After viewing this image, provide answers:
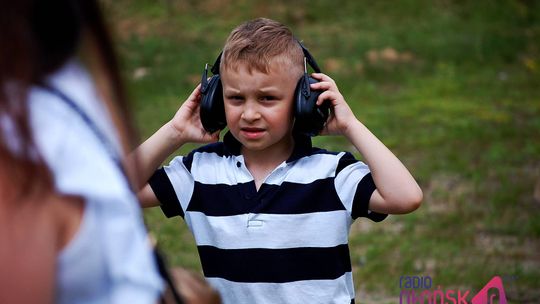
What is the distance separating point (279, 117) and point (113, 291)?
5.45ft

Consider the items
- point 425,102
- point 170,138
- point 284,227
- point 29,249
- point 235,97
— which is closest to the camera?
point 29,249

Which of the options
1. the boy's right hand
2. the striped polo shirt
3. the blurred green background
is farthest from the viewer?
the blurred green background

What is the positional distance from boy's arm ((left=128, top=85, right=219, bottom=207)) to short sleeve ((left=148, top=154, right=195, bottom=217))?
2 centimetres

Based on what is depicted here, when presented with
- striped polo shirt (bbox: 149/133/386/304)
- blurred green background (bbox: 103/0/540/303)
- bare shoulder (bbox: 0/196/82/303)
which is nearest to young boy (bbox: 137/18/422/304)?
striped polo shirt (bbox: 149/133/386/304)

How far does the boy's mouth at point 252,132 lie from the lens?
300 centimetres

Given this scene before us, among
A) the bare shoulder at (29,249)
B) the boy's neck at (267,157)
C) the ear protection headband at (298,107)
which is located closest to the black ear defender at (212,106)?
the ear protection headband at (298,107)

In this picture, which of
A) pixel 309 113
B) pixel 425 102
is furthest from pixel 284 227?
pixel 425 102

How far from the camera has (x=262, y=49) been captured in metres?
2.99

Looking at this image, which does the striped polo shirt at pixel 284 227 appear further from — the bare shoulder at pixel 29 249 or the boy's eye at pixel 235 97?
the bare shoulder at pixel 29 249

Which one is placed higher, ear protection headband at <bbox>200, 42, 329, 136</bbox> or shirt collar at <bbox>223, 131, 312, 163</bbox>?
ear protection headband at <bbox>200, 42, 329, 136</bbox>

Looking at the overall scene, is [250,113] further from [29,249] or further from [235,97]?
[29,249]

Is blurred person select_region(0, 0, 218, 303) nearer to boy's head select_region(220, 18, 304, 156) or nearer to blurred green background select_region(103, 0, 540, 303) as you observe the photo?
boy's head select_region(220, 18, 304, 156)

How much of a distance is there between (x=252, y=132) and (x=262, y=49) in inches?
9.7

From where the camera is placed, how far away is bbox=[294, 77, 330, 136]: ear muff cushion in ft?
9.70
